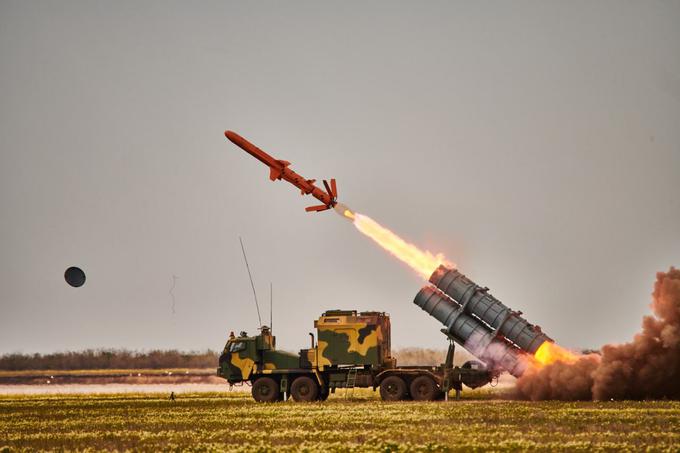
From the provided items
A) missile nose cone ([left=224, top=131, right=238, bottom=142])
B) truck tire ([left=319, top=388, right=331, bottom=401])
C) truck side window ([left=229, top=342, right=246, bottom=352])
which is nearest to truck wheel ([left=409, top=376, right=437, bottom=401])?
truck tire ([left=319, top=388, right=331, bottom=401])

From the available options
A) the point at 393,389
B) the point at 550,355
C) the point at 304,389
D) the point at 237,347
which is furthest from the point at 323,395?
the point at 550,355

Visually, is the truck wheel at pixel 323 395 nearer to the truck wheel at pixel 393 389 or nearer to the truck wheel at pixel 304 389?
the truck wheel at pixel 304 389

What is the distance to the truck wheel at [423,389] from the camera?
42188 millimetres

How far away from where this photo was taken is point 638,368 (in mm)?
38906

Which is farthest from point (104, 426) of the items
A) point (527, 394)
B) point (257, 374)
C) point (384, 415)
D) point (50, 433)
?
point (527, 394)

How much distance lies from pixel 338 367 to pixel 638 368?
514 inches

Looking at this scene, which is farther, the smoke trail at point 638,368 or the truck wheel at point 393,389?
the truck wheel at point 393,389

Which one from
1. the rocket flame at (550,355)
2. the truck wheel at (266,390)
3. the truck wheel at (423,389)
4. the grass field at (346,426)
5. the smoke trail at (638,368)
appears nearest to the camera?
the grass field at (346,426)

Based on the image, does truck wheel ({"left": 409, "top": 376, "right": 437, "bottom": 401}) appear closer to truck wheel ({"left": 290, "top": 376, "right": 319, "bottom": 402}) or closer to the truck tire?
the truck tire

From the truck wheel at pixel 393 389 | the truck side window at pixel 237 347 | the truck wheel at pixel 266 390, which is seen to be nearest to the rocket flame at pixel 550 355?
the truck wheel at pixel 393 389

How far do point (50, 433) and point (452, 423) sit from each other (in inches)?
459

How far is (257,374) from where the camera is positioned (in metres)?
45.1

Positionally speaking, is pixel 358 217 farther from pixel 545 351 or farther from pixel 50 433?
pixel 50 433

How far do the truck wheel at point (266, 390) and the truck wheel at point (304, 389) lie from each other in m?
0.78
